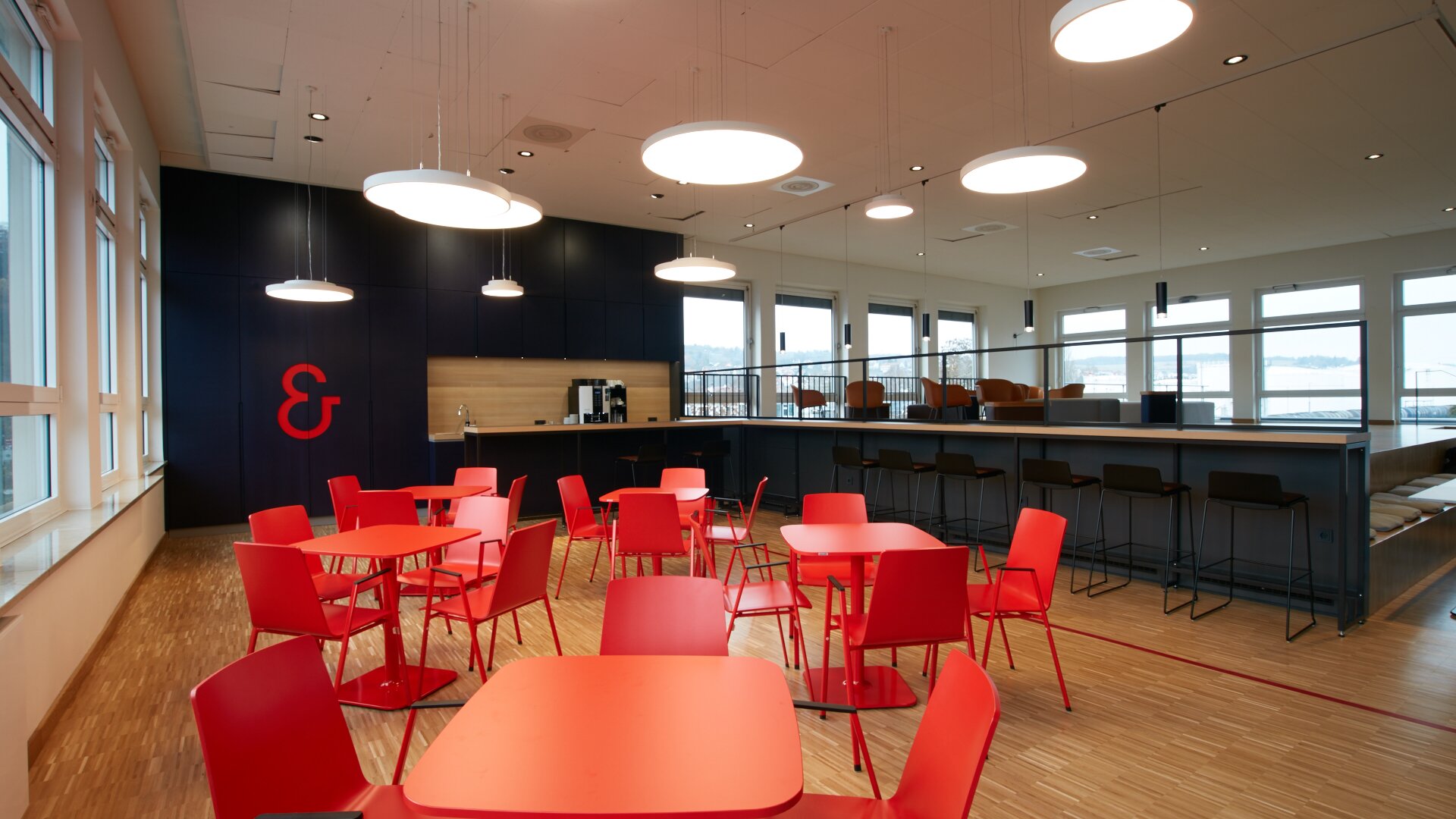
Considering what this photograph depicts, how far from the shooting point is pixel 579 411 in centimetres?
957

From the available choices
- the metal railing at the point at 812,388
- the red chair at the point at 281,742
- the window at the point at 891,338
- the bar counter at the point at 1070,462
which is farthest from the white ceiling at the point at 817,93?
the window at the point at 891,338

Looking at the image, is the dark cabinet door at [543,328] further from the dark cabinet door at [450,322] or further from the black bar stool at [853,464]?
the black bar stool at [853,464]

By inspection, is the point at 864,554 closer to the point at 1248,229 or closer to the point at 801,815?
the point at 801,815

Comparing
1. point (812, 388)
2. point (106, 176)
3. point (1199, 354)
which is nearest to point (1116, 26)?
point (106, 176)

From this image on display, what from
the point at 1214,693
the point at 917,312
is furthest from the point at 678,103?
the point at 917,312

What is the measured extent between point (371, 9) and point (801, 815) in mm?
5289

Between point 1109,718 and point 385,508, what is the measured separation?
4132 mm

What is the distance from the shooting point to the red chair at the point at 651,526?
448 cm

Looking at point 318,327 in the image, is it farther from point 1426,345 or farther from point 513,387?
point 1426,345

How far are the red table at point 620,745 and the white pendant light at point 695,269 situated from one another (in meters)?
4.57

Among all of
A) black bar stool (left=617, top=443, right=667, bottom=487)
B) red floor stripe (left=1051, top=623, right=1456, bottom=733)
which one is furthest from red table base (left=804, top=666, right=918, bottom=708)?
black bar stool (left=617, top=443, right=667, bottom=487)

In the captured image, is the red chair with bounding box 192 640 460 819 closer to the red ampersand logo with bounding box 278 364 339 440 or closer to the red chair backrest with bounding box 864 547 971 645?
the red chair backrest with bounding box 864 547 971 645

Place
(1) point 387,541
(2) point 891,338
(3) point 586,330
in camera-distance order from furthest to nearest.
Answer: (2) point 891,338
(3) point 586,330
(1) point 387,541

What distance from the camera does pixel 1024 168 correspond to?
12.2ft
